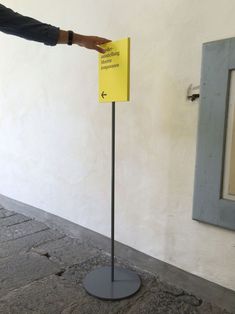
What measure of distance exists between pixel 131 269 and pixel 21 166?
1.56 meters

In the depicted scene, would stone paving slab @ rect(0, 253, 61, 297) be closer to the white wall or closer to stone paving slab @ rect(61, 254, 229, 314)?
stone paving slab @ rect(61, 254, 229, 314)

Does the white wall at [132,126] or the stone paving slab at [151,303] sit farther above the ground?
the white wall at [132,126]

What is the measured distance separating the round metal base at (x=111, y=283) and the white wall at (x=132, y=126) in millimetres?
196

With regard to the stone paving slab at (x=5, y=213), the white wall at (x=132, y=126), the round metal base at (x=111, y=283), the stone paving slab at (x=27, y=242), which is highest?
the white wall at (x=132, y=126)

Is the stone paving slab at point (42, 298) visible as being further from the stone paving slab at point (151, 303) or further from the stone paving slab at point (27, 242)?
the stone paving slab at point (27, 242)

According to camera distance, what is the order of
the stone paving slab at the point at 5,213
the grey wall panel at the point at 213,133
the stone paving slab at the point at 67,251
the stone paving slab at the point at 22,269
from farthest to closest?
the stone paving slab at the point at 5,213, the stone paving slab at the point at 67,251, the stone paving slab at the point at 22,269, the grey wall panel at the point at 213,133

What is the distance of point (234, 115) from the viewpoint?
156 centimetres

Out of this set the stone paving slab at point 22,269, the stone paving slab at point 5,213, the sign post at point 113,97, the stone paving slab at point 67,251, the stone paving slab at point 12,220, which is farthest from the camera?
the stone paving slab at point 5,213

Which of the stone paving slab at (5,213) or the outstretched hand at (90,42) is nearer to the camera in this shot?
the outstretched hand at (90,42)

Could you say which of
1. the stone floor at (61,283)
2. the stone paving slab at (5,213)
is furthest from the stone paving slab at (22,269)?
the stone paving slab at (5,213)

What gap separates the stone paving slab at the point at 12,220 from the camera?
2.94 meters

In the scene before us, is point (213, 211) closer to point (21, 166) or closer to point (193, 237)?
point (193, 237)

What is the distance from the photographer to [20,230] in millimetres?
2793

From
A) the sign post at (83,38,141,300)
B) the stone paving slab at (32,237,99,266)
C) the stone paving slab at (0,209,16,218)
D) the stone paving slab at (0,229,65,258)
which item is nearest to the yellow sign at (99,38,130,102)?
the sign post at (83,38,141,300)
